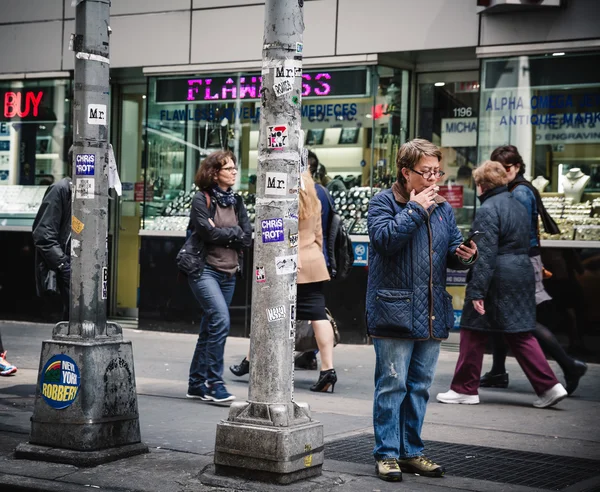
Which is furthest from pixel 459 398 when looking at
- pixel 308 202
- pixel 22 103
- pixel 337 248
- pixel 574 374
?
pixel 22 103

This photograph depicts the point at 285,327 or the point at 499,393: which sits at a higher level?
the point at 285,327

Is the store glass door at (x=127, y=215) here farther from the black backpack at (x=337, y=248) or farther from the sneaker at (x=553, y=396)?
the sneaker at (x=553, y=396)

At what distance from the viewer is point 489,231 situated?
830 cm

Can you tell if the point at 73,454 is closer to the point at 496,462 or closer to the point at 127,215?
the point at 496,462

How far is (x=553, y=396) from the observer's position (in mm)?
8227

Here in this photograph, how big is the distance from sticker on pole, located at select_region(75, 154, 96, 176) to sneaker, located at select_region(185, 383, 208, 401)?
104 inches

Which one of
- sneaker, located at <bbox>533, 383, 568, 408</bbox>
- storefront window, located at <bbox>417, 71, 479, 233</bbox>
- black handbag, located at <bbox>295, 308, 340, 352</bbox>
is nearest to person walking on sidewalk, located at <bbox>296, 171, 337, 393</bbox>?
black handbag, located at <bbox>295, 308, 340, 352</bbox>

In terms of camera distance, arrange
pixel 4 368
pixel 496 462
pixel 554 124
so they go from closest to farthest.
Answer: pixel 496 462 < pixel 4 368 < pixel 554 124

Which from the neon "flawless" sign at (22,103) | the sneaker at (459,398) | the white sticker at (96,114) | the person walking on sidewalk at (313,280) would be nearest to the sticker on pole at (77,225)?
the white sticker at (96,114)

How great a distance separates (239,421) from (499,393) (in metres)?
4.12

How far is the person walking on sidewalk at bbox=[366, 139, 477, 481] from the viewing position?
573 centimetres

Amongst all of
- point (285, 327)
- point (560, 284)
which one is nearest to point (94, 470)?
point (285, 327)

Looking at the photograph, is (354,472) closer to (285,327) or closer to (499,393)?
(285,327)

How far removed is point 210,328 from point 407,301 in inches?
109
